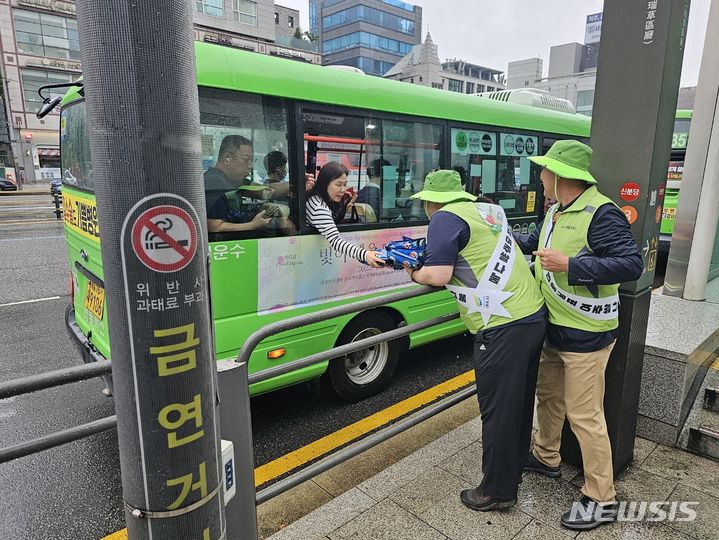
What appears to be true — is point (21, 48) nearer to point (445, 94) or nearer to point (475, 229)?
point (445, 94)

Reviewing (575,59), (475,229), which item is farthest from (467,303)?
(575,59)

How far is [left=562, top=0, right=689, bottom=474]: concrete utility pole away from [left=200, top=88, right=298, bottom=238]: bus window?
211cm

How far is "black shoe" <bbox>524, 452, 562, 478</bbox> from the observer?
2832mm

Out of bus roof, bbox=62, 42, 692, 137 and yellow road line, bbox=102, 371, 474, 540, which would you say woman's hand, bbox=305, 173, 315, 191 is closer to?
bus roof, bbox=62, 42, 692, 137

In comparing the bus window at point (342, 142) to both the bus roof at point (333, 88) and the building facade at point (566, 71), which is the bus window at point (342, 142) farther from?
the building facade at point (566, 71)

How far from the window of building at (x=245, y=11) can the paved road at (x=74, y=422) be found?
37378mm

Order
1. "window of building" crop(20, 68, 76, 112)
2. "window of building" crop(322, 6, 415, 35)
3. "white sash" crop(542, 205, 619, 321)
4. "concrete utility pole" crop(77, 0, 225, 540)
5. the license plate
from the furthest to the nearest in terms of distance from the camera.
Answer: "window of building" crop(322, 6, 415, 35), "window of building" crop(20, 68, 76, 112), the license plate, "white sash" crop(542, 205, 619, 321), "concrete utility pole" crop(77, 0, 225, 540)

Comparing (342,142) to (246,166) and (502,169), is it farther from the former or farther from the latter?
(502,169)

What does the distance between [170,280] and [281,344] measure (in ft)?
9.31

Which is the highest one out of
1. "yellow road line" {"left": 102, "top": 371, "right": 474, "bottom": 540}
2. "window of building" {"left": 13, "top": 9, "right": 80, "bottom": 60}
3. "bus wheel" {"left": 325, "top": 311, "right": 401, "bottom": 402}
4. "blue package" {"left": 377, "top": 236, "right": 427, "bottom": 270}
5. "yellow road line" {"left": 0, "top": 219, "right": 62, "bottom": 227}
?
"window of building" {"left": 13, "top": 9, "right": 80, "bottom": 60}

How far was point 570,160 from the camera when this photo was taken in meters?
2.41

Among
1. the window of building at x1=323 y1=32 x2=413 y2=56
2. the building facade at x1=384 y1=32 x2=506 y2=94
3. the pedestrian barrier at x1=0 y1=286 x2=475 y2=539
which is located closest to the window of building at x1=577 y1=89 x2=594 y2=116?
the building facade at x1=384 y1=32 x2=506 y2=94

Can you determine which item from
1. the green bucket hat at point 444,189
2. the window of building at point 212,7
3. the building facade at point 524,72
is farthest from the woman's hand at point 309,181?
the building facade at point 524,72

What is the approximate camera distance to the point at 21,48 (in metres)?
34.3
